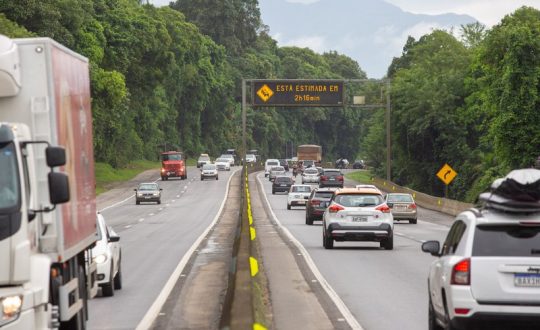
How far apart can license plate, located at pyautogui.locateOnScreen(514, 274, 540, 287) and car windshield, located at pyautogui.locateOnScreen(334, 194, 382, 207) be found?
2092 cm

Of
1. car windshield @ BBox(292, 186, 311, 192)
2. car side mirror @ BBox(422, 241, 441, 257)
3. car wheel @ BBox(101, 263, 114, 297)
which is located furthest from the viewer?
car windshield @ BBox(292, 186, 311, 192)

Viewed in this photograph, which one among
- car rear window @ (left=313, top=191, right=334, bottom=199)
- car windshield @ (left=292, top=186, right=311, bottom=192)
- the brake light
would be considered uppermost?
the brake light

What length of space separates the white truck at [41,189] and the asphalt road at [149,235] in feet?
9.28

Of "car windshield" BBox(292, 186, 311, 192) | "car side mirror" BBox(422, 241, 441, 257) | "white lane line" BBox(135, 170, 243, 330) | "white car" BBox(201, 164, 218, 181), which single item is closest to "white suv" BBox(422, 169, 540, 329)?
"car side mirror" BBox(422, 241, 441, 257)

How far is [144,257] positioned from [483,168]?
62.4m

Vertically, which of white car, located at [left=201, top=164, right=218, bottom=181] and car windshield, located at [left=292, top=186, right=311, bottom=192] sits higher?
car windshield, located at [left=292, top=186, right=311, bottom=192]

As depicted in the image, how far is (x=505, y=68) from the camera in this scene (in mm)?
71312

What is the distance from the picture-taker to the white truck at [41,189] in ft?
37.7

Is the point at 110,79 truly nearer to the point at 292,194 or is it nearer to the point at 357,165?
the point at 292,194

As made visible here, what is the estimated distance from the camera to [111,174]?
365ft

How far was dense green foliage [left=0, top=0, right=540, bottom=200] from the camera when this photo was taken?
233 feet

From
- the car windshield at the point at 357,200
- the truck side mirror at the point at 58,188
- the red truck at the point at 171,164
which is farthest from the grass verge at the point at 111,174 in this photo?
the truck side mirror at the point at 58,188

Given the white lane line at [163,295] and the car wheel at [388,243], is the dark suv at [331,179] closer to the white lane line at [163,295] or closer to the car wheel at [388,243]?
the white lane line at [163,295]

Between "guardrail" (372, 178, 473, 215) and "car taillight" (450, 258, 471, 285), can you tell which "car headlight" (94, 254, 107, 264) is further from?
"guardrail" (372, 178, 473, 215)
